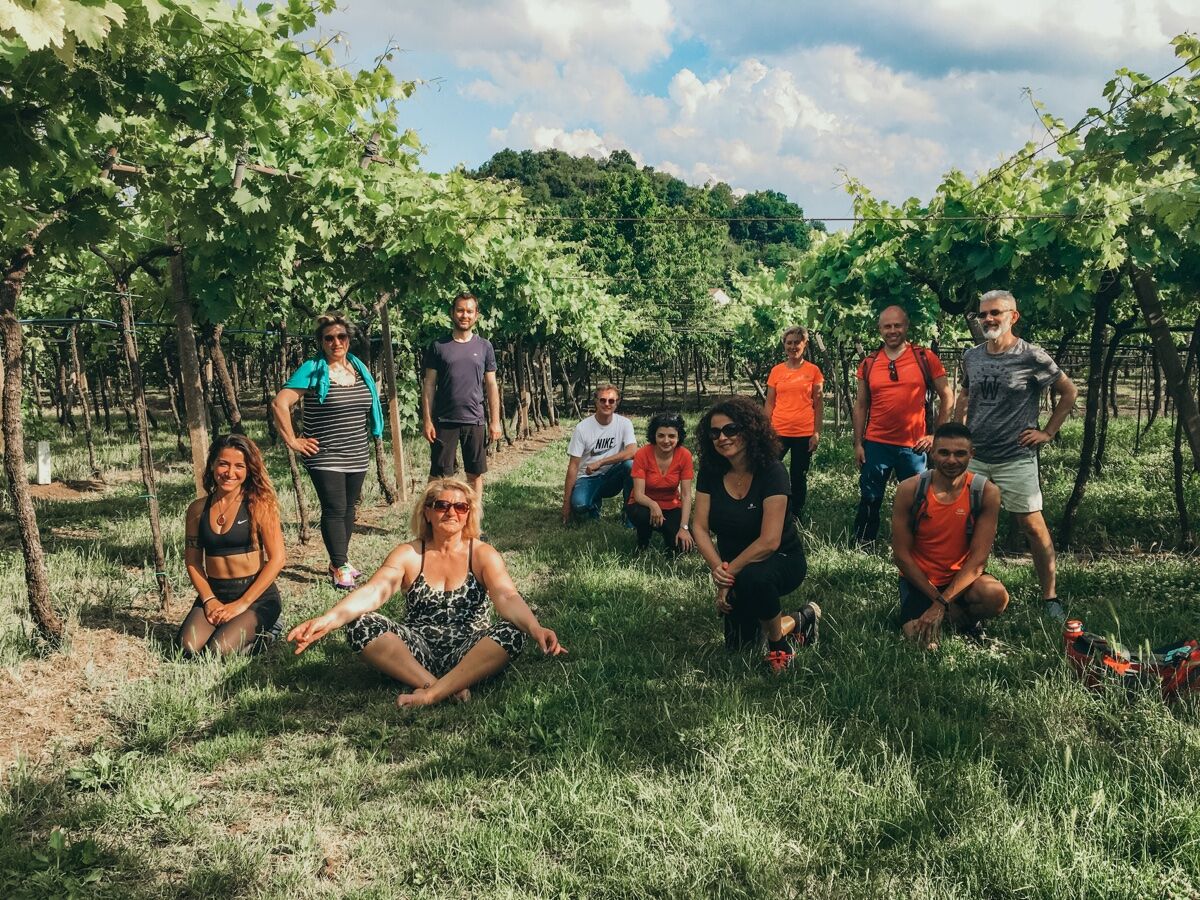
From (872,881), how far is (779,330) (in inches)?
610

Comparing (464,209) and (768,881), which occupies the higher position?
(464,209)

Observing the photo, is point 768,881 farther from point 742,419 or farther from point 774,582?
point 742,419

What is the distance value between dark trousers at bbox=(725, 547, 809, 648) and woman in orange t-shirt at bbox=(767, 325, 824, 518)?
2661mm

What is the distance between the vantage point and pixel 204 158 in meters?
5.46

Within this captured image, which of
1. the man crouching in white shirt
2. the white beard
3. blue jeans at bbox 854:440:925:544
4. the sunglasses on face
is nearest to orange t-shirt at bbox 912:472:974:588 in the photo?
the white beard

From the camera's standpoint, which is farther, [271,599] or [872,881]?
[271,599]

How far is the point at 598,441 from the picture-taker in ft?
23.6

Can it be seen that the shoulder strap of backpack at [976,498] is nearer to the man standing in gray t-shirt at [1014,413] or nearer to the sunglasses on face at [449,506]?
the man standing in gray t-shirt at [1014,413]

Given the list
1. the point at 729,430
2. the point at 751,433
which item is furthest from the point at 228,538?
the point at 751,433

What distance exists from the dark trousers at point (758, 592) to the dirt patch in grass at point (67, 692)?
9.35 ft

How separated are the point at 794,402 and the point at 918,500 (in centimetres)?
267

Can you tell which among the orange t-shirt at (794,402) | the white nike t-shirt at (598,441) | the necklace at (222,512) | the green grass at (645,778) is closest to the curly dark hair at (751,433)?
the green grass at (645,778)

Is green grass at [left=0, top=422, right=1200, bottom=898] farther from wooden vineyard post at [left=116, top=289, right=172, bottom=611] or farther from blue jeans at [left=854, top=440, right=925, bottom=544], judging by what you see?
blue jeans at [left=854, top=440, right=925, bottom=544]

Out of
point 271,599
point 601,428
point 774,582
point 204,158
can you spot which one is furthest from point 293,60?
point 601,428
